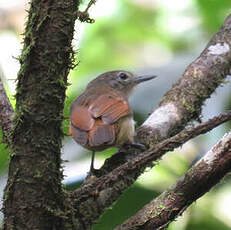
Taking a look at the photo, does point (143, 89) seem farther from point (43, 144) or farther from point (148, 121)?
point (43, 144)

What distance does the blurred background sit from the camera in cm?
321

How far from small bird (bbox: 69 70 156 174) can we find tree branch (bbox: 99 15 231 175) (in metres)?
0.14

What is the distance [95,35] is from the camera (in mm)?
6625

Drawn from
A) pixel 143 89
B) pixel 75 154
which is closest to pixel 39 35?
pixel 75 154

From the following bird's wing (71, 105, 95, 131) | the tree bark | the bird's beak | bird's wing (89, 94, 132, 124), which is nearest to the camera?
the tree bark

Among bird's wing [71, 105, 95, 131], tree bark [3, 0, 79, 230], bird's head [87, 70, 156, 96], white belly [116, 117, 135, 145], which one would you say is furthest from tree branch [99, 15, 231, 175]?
tree bark [3, 0, 79, 230]

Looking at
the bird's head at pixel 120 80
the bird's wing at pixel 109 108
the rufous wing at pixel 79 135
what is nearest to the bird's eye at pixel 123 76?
the bird's head at pixel 120 80

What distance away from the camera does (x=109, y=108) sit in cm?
412

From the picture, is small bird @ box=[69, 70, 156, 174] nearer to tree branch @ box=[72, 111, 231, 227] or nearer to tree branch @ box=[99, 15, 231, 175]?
tree branch @ box=[99, 15, 231, 175]

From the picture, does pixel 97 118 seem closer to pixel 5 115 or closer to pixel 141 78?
pixel 141 78

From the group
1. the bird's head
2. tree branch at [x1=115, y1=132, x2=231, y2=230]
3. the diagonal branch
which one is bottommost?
tree branch at [x1=115, y1=132, x2=231, y2=230]

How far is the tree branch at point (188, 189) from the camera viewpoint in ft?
7.60

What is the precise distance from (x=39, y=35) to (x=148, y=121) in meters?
1.63

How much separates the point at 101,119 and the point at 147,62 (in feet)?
11.5
